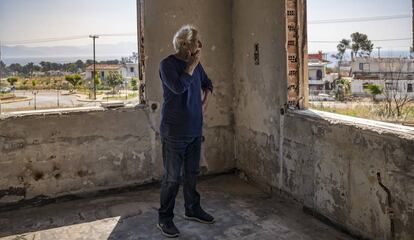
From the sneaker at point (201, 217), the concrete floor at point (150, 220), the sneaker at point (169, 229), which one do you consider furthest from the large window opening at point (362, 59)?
the sneaker at point (169, 229)

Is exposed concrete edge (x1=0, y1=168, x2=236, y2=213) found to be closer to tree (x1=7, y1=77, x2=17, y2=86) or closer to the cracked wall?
→ the cracked wall

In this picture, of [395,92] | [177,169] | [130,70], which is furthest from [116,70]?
[395,92]

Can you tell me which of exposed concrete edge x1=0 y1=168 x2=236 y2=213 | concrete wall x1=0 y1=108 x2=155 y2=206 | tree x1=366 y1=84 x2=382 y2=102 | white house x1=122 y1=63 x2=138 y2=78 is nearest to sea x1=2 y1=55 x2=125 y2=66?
white house x1=122 y1=63 x2=138 y2=78

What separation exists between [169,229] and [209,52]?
2.09 meters

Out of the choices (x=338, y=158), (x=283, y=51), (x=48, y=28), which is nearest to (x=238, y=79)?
(x=283, y=51)

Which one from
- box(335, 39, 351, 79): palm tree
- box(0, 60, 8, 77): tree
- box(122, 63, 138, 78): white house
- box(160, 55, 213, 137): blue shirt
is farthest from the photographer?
box(122, 63, 138, 78): white house

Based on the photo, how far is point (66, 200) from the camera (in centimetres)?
394

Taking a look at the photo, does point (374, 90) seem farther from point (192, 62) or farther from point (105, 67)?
point (105, 67)

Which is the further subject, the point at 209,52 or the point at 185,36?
the point at 209,52

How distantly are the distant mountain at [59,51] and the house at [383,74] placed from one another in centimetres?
221

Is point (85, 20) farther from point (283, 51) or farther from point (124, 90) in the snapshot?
point (283, 51)

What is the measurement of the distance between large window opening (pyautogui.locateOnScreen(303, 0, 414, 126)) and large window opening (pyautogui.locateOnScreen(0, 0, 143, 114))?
1814 millimetres

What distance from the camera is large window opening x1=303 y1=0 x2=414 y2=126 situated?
2.88 m

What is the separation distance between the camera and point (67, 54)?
4039 millimetres
